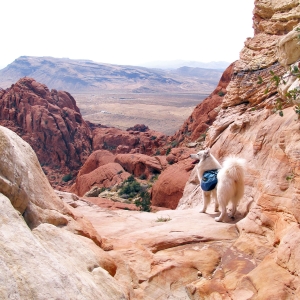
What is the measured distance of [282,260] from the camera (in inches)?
184

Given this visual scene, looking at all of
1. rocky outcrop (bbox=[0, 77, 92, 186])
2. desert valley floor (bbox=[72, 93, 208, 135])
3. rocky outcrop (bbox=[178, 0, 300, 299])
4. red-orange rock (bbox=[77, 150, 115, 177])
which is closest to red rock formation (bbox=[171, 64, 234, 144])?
red-orange rock (bbox=[77, 150, 115, 177])

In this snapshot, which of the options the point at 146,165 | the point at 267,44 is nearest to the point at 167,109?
the point at 146,165

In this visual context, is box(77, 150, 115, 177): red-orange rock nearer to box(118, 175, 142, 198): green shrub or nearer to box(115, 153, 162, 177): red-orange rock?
box(115, 153, 162, 177): red-orange rock

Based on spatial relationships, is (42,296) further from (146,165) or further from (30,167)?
(146,165)

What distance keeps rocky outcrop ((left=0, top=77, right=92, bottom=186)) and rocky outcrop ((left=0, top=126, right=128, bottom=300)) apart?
114ft

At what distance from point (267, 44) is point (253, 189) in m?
6.19

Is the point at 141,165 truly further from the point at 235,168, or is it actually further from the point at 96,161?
the point at 235,168

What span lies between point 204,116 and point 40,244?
3113 cm

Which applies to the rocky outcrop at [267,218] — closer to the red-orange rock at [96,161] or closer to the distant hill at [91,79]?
the red-orange rock at [96,161]

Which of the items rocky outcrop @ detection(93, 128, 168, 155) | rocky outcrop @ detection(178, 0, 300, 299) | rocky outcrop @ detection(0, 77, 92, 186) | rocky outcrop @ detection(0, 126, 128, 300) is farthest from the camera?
rocky outcrop @ detection(0, 77, 92, 186)

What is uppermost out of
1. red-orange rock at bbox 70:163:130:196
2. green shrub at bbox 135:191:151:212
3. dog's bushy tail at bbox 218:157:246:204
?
dog's bushy tail at bbox 218:157:246:204

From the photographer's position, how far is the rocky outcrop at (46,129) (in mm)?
41281

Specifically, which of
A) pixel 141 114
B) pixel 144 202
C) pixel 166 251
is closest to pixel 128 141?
pixel 144 202

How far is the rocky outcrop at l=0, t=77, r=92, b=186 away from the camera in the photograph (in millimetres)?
41281
